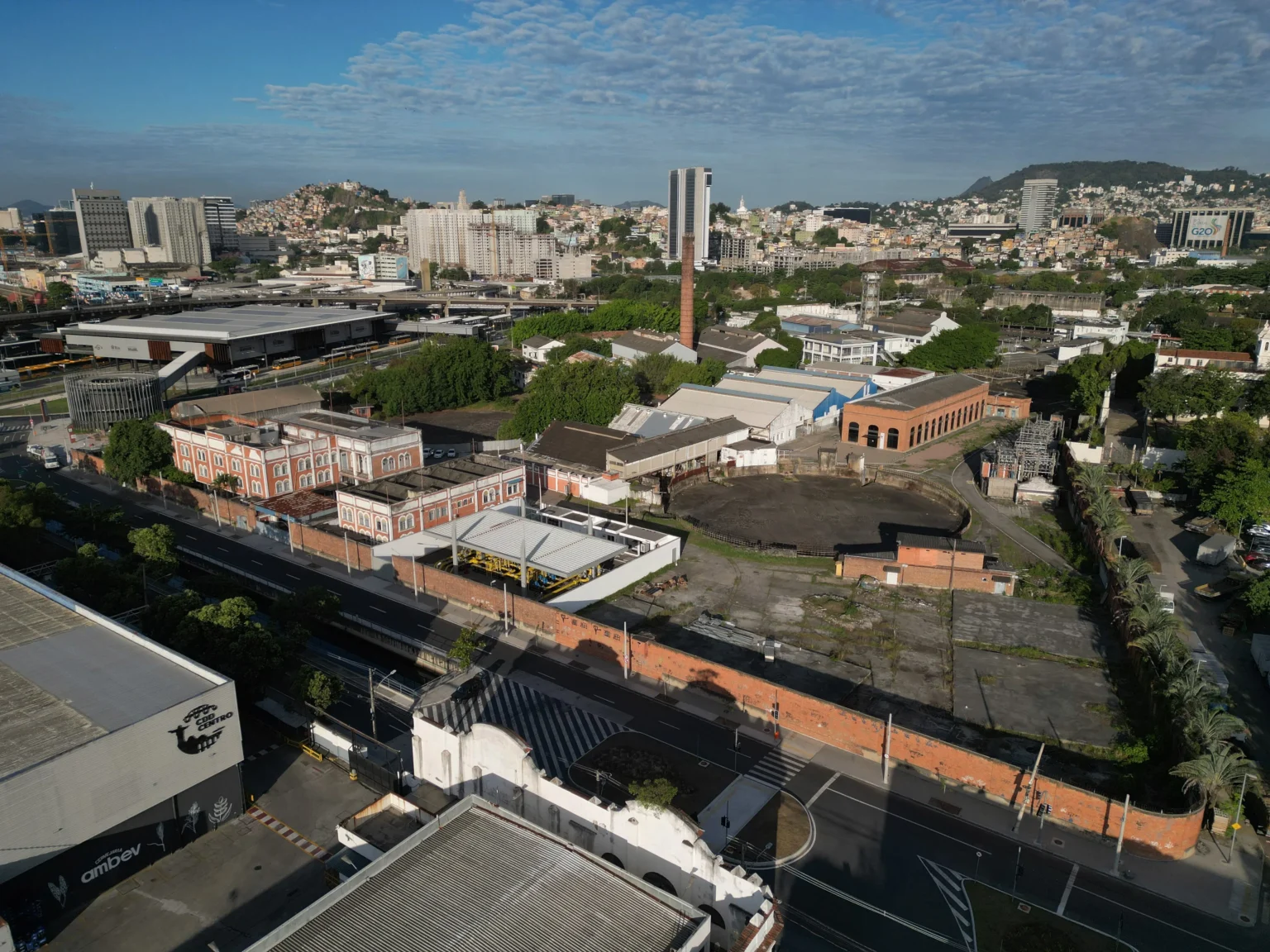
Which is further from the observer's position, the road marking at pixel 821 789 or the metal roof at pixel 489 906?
the road marking at pixel 821 789

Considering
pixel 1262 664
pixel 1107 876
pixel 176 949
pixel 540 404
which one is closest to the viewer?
pixel 176 949

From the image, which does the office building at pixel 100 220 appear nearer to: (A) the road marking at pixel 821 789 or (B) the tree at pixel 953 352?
(B) the tree at pixel 953 352

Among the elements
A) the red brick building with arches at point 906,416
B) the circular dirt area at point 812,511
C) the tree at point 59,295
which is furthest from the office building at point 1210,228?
the tree at point 59,295

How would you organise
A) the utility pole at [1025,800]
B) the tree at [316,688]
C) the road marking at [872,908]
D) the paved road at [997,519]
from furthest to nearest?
1. the paved road at [997,519]
2. the tree at [316,688]
3. the utility pole at [1025,800]
4. the road marking at [872,908]

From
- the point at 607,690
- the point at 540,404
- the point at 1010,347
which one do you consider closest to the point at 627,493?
the point at 540,404

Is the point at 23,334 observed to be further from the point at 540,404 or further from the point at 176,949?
the point at 176,949

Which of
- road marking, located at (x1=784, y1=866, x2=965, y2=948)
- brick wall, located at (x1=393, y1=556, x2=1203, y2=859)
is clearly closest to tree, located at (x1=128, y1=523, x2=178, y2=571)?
brick wall, located at (x1=393, y1=556, x2=1203, y2=859)

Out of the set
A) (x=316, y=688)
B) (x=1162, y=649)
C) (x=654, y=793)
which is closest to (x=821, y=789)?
(x=654, y=793)
